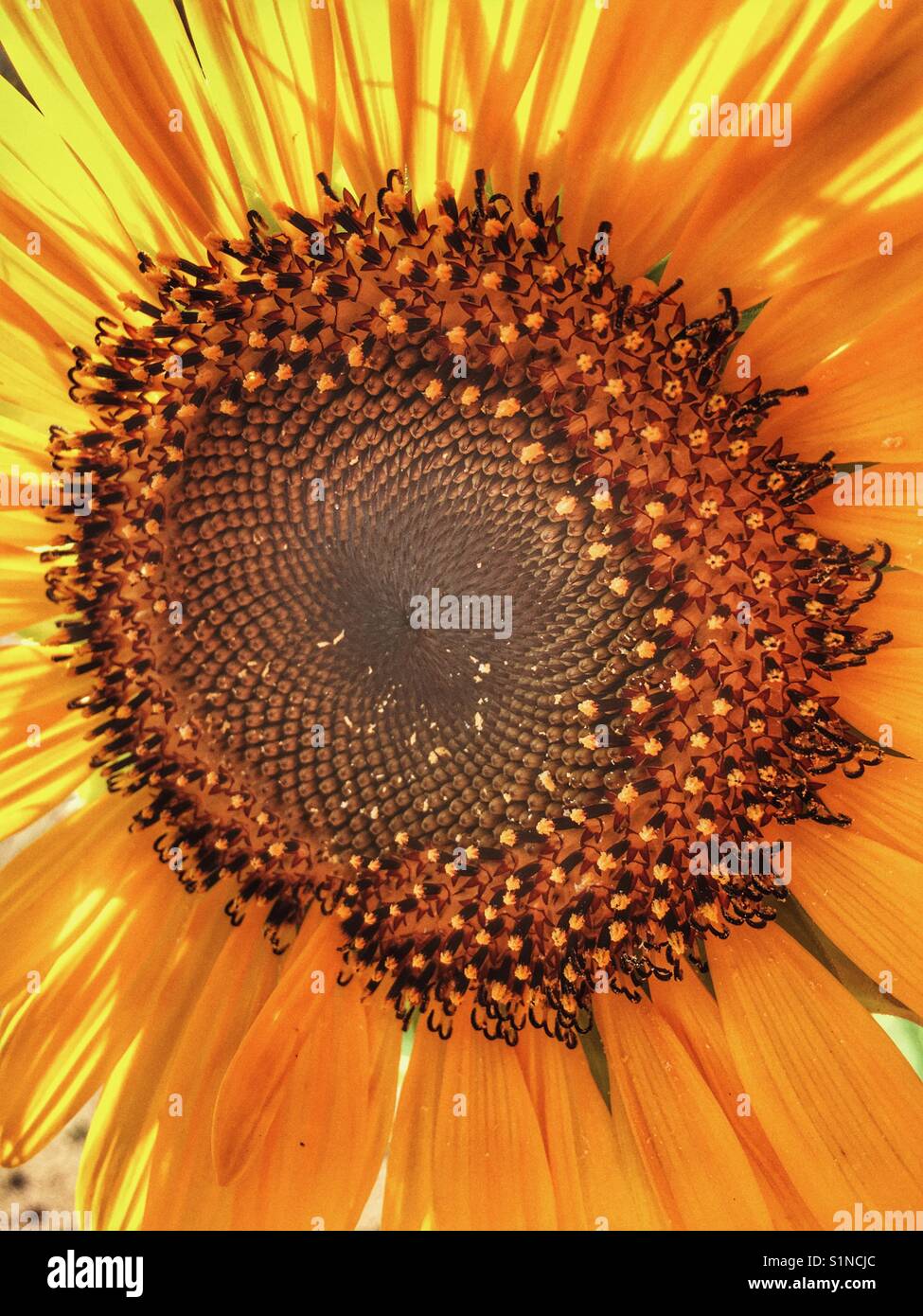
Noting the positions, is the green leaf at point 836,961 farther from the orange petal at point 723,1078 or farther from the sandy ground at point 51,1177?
the sandy ground at point 51,1177

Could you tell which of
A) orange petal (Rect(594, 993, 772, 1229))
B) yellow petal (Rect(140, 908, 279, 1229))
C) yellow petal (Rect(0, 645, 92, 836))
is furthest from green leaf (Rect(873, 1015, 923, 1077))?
yellow petal (Rect(0, 645, 92, 836))

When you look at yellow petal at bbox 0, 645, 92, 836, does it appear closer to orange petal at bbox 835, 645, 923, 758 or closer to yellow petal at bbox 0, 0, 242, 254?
yellow petal at bbox 0, 0, 242, 254

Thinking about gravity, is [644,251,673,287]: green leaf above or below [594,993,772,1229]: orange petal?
above

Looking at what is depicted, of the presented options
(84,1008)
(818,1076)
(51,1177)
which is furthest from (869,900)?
(51,1177)

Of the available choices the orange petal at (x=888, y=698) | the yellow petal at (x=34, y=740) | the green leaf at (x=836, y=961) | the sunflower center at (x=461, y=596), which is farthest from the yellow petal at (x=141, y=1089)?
the orange petal at (x=888, y=698)

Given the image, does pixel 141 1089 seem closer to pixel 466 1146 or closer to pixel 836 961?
pixel 466 1146

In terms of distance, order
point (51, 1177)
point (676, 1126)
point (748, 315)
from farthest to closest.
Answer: point (51, 1177) < point (676, 1126) < point (748, 315)

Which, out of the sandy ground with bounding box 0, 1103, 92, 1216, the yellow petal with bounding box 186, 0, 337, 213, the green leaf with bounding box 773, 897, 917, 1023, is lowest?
the sandy ground with bounding box 0, 1103, 92, 1216

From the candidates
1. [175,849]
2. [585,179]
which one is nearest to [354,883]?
[175,849]
